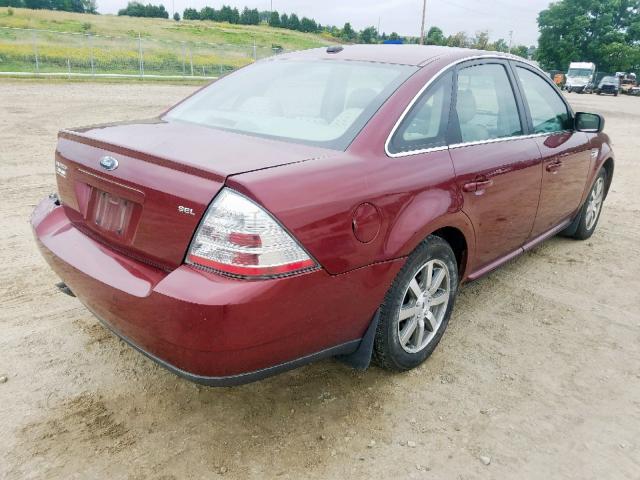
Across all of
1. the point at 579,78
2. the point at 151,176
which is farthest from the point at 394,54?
the point at 579,78

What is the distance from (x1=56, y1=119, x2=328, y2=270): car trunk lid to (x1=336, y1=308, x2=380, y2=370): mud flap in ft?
2.64

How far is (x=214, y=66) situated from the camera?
105ft

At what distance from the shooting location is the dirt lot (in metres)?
2.23

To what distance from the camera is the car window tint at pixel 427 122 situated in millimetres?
2547

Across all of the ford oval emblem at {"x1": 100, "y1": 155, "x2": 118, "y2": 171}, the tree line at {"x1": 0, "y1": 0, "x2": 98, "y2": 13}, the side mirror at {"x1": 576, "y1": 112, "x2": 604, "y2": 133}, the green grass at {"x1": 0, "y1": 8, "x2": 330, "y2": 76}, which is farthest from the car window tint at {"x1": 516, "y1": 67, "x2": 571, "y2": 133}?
the tree line at {"x1": 0, "y1": 0, "x2": 98, "y2": 13}

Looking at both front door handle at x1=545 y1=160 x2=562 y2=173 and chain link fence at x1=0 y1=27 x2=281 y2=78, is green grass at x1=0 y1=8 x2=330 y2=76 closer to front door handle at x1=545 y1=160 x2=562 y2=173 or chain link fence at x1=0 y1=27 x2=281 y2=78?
chain link fence at x1=0 y1=27 x2=281 y2=78

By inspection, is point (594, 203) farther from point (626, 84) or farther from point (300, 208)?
point (626, 84)

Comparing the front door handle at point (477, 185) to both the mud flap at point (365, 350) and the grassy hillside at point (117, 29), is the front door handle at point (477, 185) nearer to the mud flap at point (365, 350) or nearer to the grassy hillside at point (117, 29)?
the mud flap at point (365, 350)

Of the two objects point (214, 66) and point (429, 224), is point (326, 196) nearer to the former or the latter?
point (429, 224)

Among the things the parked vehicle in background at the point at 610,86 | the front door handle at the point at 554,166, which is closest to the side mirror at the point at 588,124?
the front door handle at the point at 554,166

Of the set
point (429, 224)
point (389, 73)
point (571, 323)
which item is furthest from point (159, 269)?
point (571, 323)

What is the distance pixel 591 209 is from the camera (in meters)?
5.08

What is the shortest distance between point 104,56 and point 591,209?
94.6ft

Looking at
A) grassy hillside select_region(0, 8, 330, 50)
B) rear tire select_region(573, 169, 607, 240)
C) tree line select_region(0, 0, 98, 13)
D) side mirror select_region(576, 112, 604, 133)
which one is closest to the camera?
side mirror select_region(576, 112, 604, 133)
